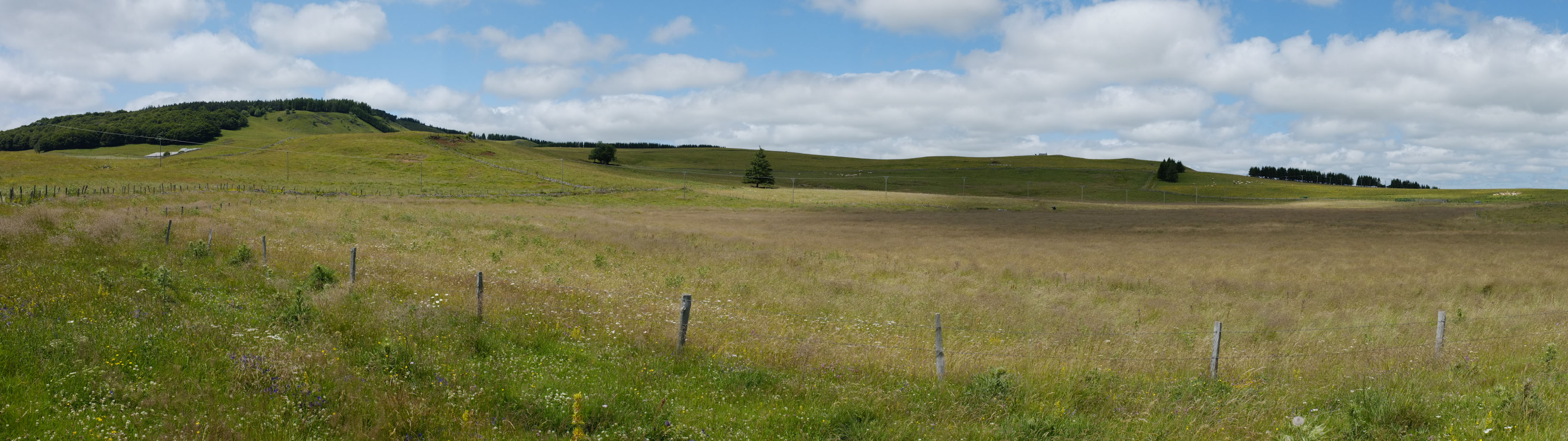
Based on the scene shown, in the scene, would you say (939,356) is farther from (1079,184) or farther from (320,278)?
(1079,184)

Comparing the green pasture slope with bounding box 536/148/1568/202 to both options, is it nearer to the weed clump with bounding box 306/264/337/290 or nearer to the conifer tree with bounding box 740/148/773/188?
the conifer tree with bounding box 740/148/773/188

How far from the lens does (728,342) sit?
11.6 meters

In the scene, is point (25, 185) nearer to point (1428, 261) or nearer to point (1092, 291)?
point (1092, 291)

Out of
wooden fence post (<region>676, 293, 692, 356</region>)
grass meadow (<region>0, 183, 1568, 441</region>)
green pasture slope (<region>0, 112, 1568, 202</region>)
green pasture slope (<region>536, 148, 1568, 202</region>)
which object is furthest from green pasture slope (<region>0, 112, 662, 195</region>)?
wooden fence post (<region>676, 293, 692, 356</region>)

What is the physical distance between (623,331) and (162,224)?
2400cm

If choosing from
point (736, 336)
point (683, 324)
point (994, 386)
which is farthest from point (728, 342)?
point (994, 386)

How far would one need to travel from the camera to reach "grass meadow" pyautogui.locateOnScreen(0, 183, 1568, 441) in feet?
24.2

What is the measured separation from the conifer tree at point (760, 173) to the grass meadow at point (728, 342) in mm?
102289

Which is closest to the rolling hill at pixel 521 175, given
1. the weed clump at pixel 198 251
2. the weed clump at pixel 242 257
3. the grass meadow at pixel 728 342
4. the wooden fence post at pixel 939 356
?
the weed clump at pixel 198 251

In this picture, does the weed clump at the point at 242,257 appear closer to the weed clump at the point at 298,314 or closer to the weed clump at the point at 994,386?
the weed clump at the point at 298,314

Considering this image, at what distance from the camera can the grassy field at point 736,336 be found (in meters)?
7.41

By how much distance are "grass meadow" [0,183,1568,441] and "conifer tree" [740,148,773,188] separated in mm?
102289

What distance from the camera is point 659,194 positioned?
327 feet

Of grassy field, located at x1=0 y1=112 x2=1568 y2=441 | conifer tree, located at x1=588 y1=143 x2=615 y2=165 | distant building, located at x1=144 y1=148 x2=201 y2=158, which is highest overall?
conifer tree, located at x1=588 y1=143 x2=615 y2=165
